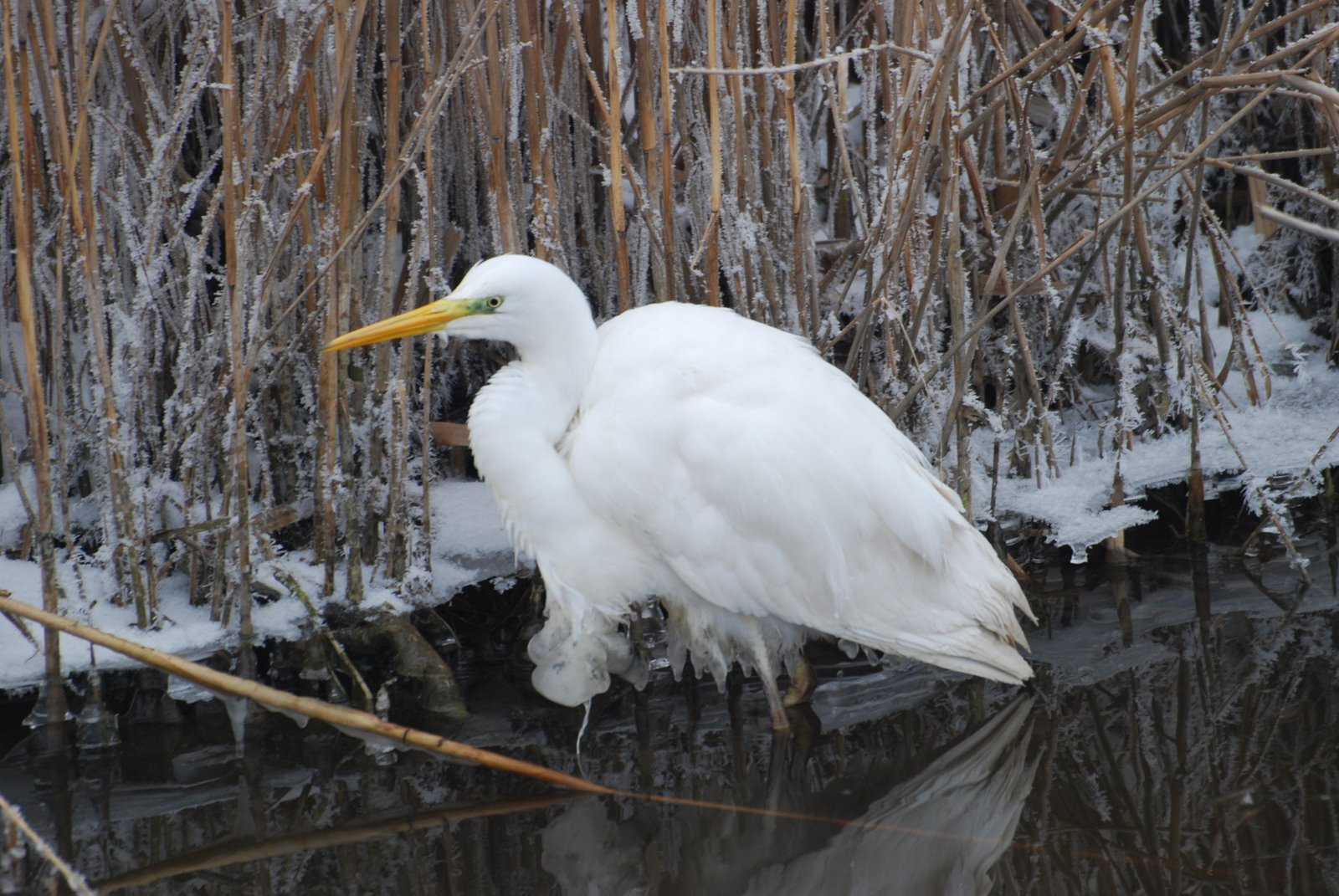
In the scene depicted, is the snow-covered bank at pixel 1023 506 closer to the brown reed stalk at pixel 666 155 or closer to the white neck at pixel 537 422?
the white neck at pixel 537 422

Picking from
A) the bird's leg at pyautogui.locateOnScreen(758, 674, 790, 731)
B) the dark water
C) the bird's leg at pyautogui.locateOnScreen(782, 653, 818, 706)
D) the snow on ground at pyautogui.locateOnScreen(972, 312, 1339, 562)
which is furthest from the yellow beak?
the snow on ground at pyautogui.locateOnScreen(972, 312, 1339, 562)

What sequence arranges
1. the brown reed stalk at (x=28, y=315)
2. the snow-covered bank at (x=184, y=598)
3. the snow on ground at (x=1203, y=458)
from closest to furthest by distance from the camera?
1. the brown reed stalk at (x=28, y=315)
2. the snow-covered bank at (x=184, y=598)
3. the snow on ground at (x=1203, y=458)

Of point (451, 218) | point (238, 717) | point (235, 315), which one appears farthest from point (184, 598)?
point (451, 218)

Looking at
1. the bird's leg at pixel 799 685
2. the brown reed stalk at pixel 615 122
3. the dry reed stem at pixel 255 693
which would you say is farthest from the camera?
the bird's leg at pixel 799 685

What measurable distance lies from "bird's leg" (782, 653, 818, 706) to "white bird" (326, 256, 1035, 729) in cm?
15

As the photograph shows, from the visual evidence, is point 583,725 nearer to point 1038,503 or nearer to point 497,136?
point 497,136

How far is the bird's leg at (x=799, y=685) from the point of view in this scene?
8.63ft

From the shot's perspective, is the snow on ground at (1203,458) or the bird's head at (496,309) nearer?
the bird's head at (496,309)

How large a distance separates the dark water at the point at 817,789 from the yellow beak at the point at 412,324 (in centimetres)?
84

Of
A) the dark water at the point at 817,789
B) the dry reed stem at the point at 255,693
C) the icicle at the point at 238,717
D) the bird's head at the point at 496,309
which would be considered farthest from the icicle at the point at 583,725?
the bird's head at the point at 496,309

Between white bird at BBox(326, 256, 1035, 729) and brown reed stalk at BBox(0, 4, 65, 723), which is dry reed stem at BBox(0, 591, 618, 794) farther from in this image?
white bird at BBox(326, 256, 1035, 729)

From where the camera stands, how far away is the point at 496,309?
2.27 meters

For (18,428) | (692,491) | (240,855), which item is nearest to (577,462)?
(692,491)

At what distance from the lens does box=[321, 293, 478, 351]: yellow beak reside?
2.20 meters
